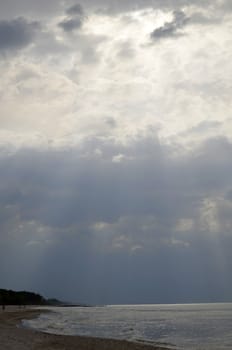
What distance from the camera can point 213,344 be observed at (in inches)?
1917

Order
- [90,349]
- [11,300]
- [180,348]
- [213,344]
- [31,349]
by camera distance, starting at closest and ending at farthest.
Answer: [31,349]
[90,349]
[180,348]
[213,344]
[11,300]

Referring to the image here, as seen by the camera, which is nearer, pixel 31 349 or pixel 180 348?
pixel 31 349

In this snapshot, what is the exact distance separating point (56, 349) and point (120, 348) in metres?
6.00

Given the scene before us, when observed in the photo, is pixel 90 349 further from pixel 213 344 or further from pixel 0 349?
pixel 213 344

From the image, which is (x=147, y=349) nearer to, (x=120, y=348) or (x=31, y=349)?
(x=120, y=348)

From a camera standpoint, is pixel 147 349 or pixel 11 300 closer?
pixel 147 349

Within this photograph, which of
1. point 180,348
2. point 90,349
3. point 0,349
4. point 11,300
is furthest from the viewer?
point 11,300

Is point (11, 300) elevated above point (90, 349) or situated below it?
above

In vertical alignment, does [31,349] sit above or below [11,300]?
below

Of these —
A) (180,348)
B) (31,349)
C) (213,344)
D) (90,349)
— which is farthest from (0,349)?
(213,344)

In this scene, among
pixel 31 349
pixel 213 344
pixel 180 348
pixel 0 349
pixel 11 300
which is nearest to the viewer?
pixel 0 349

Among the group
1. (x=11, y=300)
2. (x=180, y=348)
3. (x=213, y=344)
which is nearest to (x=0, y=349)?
(x=180, y=348)

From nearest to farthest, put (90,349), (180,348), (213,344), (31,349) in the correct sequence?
(31,349) < (90,349) < (180,348) < (213,344)

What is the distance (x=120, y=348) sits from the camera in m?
41.2
